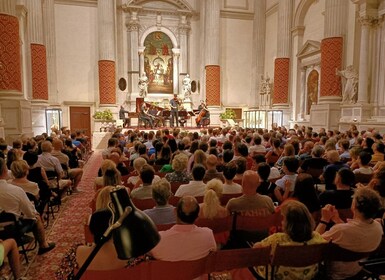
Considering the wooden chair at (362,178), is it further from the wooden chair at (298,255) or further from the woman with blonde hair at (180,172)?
the wooden chair at (298,255)

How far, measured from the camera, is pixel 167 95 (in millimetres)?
20234

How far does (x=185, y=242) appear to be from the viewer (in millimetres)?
2371

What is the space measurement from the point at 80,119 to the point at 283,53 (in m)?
11.9

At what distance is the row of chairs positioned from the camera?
2045mm

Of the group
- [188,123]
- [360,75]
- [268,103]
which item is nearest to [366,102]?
[360,75]

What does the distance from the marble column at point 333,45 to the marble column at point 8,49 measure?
11.3 meters

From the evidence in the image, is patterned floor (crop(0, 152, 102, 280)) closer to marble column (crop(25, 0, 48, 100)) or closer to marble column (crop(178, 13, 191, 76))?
marble column (crop(25, 0, 48, 100))

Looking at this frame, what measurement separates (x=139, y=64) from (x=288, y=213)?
733 inches

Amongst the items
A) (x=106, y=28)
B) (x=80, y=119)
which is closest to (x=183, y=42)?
(x=106, y=28)

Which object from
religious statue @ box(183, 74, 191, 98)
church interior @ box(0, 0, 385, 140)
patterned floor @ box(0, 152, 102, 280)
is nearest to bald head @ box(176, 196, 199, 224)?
patterned floor @ box(0, 152, 102, 280)

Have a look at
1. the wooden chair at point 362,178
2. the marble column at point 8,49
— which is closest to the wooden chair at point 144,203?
the wooden chair at point 362,178

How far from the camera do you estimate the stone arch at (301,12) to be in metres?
16.2

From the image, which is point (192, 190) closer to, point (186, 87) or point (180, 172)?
point (180, 172)

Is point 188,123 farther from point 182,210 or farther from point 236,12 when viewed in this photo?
point 182,210
